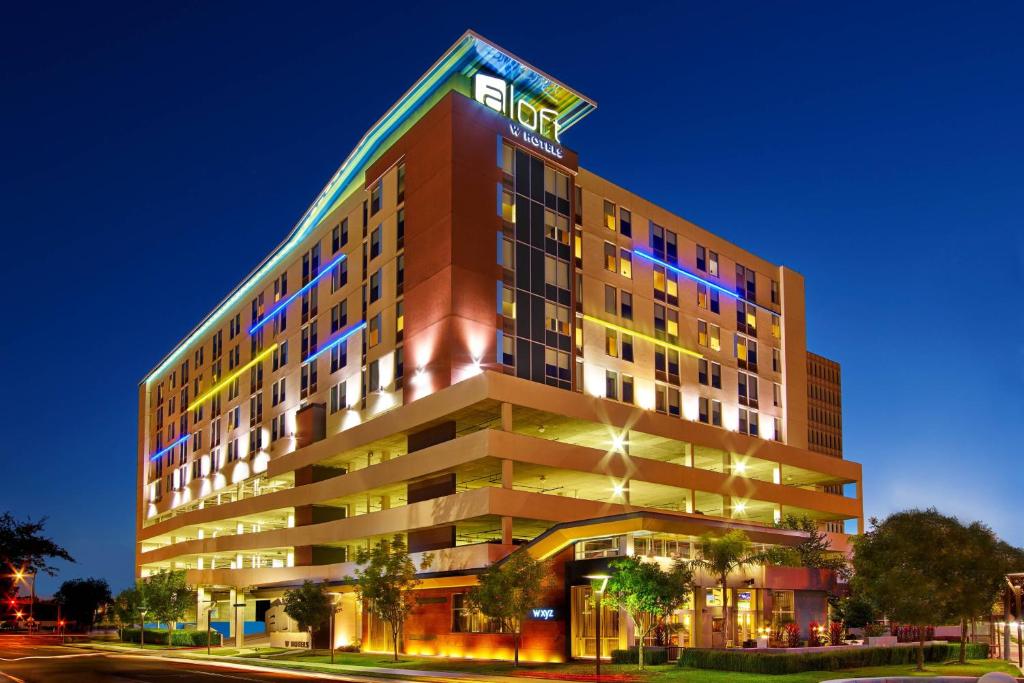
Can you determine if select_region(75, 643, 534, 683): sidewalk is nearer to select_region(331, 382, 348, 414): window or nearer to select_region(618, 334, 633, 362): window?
select_region(331, 382, 348, 414): window

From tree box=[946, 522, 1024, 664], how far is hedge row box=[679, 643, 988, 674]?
283cm

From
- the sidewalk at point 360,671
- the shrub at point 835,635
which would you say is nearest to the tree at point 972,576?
the shrub at point 835,635

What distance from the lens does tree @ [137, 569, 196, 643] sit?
94.3 m

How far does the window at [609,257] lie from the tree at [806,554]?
25.1 m

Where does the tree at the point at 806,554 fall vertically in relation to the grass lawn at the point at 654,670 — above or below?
above

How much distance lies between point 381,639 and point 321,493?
16.5 m

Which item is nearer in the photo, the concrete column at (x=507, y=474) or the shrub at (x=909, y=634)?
the shrub at (x=909, y=634)

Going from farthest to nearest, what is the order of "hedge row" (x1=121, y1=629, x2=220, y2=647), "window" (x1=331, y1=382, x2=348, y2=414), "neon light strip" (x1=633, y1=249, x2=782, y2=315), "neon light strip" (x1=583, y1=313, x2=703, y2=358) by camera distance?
1. "hedge row" (x1=121, y1=629, x2=220, y2=647)
2. "neon light strip" (x1=633, y1=249, x2=782, y2=315)
3. "window" (x1=331, y1=382, x2=348, y2=414)
4. "neon light strip" (x1=583, y1=313, x2=703, y2=358)

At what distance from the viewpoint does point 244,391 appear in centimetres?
10931

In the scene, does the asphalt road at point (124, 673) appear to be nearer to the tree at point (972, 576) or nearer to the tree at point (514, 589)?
the tree at point (514, 589)

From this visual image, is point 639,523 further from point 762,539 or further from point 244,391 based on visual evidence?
point 244,391

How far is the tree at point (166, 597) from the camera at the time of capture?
9431 cm

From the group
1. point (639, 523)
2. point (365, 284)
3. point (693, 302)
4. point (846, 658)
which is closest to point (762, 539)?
point (639, 523)

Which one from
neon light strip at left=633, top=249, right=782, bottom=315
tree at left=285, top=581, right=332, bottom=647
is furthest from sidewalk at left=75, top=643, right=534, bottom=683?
neon light strip at left=633, top=249, right=782, bottom=315
